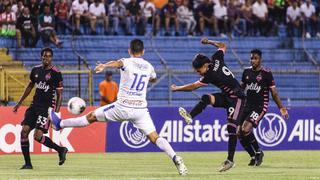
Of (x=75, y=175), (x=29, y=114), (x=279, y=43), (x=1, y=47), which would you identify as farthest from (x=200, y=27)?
(x=75, y=175)

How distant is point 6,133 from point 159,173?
9.09m

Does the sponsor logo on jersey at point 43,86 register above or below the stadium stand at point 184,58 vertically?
above

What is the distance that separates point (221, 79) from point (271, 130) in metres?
9.75

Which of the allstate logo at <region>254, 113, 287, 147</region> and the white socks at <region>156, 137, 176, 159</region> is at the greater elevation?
the white socks at <region>156, 137, 176, 159</region>

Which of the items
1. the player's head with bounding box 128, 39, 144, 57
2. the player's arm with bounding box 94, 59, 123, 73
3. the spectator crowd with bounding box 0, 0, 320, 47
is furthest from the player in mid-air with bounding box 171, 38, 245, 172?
the spectator crowd with bounding box 0, 0, 320, 47

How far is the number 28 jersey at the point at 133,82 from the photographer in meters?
17.1

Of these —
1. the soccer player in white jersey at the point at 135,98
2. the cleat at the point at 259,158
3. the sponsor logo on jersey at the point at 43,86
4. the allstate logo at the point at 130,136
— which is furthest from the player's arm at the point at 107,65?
the allstate logo at the point at 130,136

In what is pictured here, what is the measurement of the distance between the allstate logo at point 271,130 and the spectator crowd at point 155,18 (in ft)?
25.3

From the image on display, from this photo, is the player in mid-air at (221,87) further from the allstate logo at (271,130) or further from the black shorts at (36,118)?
the allstate logo at (271,130)

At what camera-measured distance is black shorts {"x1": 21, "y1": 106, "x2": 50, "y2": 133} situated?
784 inches

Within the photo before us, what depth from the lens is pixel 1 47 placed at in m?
32.2

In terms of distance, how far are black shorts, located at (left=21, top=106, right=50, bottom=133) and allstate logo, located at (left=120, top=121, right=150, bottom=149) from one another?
7.57m

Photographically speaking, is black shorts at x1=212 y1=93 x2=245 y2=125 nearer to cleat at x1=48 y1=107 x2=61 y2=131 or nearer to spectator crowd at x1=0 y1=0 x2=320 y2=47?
cleat at x1=48 y1=107 x2=61 y2=131

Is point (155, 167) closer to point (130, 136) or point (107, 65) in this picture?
point (107, 65)
